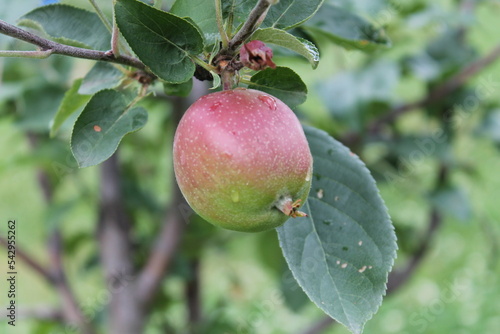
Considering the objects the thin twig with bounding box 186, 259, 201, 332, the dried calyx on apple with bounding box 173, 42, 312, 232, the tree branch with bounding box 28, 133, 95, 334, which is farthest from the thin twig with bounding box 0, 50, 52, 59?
the thin twig with bounding box 186, 259, 201, 332

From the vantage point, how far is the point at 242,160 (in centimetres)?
52

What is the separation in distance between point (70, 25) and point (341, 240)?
406 mm

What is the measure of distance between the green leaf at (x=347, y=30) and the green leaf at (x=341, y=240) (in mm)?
130

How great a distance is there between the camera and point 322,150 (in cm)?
73

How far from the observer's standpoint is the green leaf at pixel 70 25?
2.28ft

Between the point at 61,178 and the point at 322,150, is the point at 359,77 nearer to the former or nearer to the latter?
the point at 322,150

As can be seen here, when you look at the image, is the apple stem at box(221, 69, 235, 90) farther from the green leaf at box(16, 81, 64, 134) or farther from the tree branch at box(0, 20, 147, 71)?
the green leaf at box(16, 81, 64, 134)

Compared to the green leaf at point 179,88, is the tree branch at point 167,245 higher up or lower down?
lower down

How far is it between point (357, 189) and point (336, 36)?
0.21 metres

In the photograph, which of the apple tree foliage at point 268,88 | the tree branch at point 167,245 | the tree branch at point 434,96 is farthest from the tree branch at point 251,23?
the tree branch at point 434,96

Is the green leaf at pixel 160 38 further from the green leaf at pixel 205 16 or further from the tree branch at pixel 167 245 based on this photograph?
the tree branch at pixel 167 245

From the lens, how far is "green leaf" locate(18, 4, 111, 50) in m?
0.69

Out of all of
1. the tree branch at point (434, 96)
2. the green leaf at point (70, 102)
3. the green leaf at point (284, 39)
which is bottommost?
the tree branch at point (434, 96)

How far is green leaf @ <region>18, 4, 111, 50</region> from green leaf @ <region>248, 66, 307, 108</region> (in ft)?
0.64
